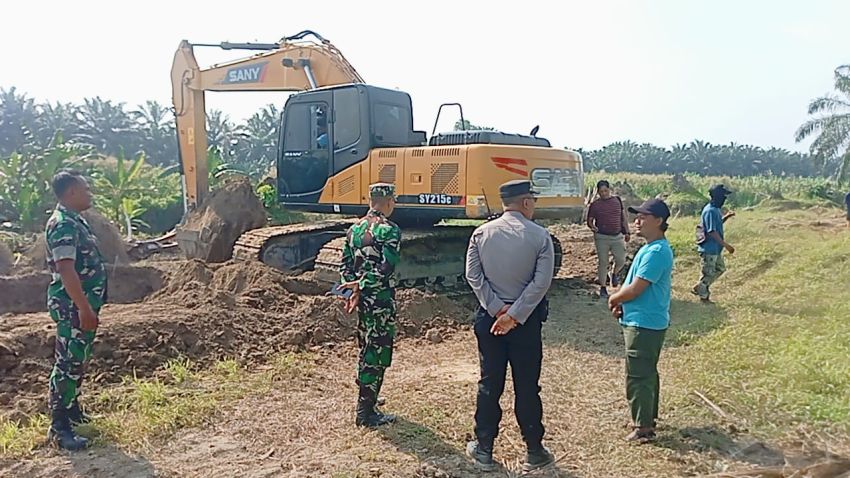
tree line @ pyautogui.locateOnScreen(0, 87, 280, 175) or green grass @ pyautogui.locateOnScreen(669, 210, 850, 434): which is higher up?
tree line @ pyautogui.locateOnScreen(0, 87, 280, 175)

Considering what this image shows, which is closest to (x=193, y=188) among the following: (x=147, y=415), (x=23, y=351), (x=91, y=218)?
(x=91, y=218)

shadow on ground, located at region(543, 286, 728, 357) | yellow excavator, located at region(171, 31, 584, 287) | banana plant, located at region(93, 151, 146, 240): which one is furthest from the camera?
banana plant, located at region(93, 151, 146, 240)

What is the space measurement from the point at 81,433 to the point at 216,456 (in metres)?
0.98

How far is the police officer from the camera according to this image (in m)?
3.99

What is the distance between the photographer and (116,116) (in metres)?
45.4

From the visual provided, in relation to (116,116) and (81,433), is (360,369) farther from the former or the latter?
(116,116)


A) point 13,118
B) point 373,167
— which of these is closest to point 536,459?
point 373,167

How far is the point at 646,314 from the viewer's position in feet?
14.3

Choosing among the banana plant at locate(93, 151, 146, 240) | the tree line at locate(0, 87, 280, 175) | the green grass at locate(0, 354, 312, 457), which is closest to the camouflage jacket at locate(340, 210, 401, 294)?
the green grass at locate(0, 354, 312, 457)

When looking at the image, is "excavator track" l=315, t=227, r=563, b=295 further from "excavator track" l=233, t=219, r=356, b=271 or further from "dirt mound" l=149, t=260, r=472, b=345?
"excavator track" l=233, t=219, r=356, b=271

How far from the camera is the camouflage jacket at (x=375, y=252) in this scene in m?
4.65

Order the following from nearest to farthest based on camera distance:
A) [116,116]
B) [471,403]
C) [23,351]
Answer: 1. [471,403]
2. [23,351]
3. [116,116]

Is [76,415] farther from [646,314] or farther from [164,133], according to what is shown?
[164,133]

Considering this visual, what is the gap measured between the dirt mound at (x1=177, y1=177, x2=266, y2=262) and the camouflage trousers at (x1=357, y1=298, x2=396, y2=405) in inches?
265
